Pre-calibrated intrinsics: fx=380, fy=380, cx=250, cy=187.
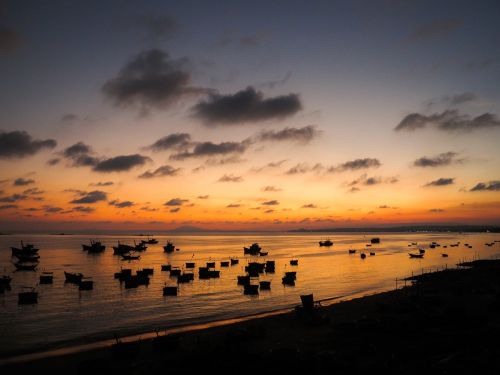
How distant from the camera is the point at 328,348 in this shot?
22469mm

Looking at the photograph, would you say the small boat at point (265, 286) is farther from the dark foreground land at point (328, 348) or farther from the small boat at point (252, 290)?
the dark foreground land at point (328, 348)

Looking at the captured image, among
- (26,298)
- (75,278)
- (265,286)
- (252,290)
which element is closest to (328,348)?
(252,290)

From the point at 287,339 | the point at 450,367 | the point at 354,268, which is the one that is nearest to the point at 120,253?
the point at 354,268

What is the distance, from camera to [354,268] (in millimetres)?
85625

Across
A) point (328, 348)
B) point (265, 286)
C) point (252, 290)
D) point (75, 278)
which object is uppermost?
point (75, 278)

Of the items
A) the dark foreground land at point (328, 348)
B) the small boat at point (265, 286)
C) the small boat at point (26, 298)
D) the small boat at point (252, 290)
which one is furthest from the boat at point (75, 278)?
the dark foreground land at point (328, 348)

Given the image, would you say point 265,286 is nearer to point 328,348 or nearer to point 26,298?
point 26,298

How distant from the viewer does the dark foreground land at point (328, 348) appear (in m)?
18.1

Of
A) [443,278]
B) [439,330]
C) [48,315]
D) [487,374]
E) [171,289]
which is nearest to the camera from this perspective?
[487,374]

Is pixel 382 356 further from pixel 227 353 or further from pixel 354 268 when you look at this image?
pixel 354 268

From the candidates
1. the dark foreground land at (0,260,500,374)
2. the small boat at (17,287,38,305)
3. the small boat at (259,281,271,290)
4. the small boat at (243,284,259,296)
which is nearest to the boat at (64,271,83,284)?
the small boat at (17,287,38,305)

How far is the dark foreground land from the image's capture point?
18094 millimetres

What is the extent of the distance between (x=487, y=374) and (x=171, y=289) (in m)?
40.6

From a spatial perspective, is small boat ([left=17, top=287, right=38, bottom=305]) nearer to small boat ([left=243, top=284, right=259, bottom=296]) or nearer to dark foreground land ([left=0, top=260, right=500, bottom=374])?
dark foreground land ([left=0, top=260, right=500, bottom=374])
